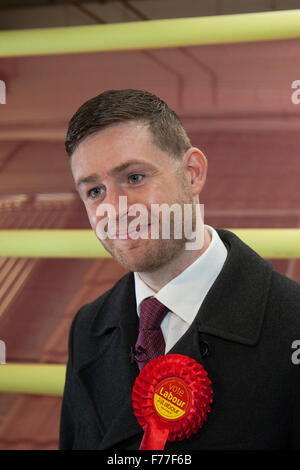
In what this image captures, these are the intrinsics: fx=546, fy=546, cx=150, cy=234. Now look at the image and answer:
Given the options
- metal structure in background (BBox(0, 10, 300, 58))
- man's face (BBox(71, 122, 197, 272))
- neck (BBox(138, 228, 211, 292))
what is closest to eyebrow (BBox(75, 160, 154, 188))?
man's face (BBox(71, 122, 197, 272))

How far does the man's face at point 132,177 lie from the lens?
61cm

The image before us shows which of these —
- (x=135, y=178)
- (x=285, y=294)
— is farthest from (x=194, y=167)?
(x=285, y=294)

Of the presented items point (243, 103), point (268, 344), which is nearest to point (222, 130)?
point (243, 103)

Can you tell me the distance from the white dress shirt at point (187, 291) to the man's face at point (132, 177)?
40mm

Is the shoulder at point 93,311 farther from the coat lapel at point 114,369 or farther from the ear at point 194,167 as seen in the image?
the ear at point 194,167

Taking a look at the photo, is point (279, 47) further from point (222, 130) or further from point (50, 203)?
point (50, 203)

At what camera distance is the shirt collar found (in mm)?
661

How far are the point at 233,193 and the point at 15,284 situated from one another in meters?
0.44

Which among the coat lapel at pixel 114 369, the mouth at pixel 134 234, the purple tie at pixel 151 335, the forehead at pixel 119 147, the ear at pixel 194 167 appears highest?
the forehead at pixel 119 147

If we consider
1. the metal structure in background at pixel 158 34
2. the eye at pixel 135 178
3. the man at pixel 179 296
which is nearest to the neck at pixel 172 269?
the man at pixel 179 296

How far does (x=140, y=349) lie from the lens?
2.20 feet

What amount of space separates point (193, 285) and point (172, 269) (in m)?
0.03

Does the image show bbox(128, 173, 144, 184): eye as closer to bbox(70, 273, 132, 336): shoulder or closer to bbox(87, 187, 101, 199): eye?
bbox(87, 187, 101, 199): eye

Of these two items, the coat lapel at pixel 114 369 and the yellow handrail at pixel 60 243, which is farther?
the yellow handrail at pixel 60 243
